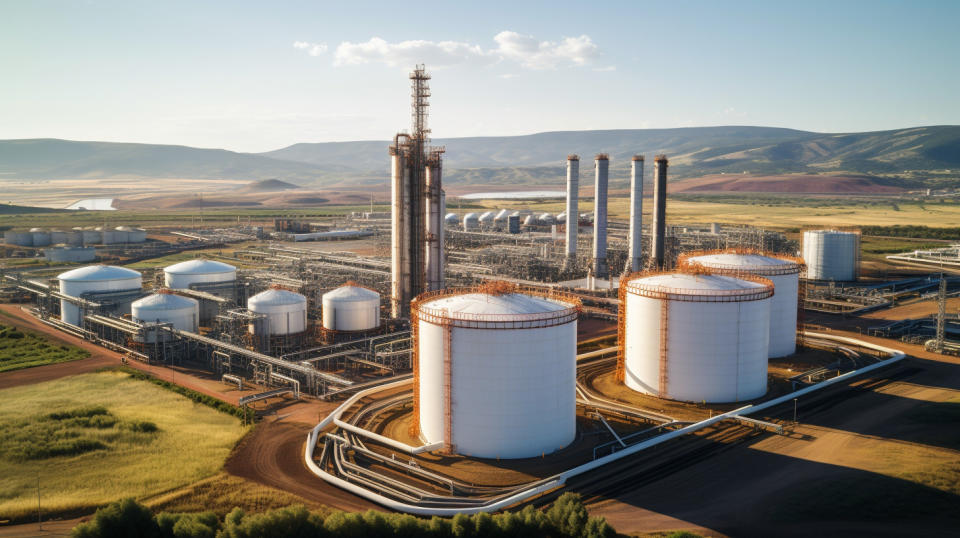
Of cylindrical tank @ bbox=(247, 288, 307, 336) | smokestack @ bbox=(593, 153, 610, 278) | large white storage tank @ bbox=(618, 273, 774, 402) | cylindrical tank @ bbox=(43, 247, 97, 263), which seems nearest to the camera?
large white storage tank @ bbox=(618, 273, 774, 402)

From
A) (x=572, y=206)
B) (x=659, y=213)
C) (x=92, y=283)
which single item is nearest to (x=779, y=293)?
(x=659, y=213)

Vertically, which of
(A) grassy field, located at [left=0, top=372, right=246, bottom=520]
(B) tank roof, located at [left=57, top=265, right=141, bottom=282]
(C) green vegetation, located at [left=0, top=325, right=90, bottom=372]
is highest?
(B) tank roof, located at [left=57, top=265, right=141, bottom=282]

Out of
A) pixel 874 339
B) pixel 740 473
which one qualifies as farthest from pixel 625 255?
pixel 740 473

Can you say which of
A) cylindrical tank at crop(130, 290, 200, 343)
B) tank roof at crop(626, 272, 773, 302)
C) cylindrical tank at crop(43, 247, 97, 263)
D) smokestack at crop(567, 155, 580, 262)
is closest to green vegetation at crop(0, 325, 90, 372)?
cylindrical tank at crop(130, 290, 200, 343)

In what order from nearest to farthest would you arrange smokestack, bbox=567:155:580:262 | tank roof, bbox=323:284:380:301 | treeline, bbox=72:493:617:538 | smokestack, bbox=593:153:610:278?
treeline, bbox=72:493:617:538 < tank roof, bbox=323:284:380:301 < smokestack, bbox=593:153:610:278 < smokestack, bbox=567:155:580:262

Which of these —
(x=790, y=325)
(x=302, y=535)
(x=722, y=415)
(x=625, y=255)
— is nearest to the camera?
(x=302, y=535)

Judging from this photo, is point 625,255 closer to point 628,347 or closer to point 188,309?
point 628,347

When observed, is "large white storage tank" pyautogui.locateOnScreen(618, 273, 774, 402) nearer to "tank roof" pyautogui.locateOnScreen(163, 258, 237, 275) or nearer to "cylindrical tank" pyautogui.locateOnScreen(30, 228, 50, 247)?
"tank roof" pyautogui.locateOnScreen(163, 258, 237, 275)
